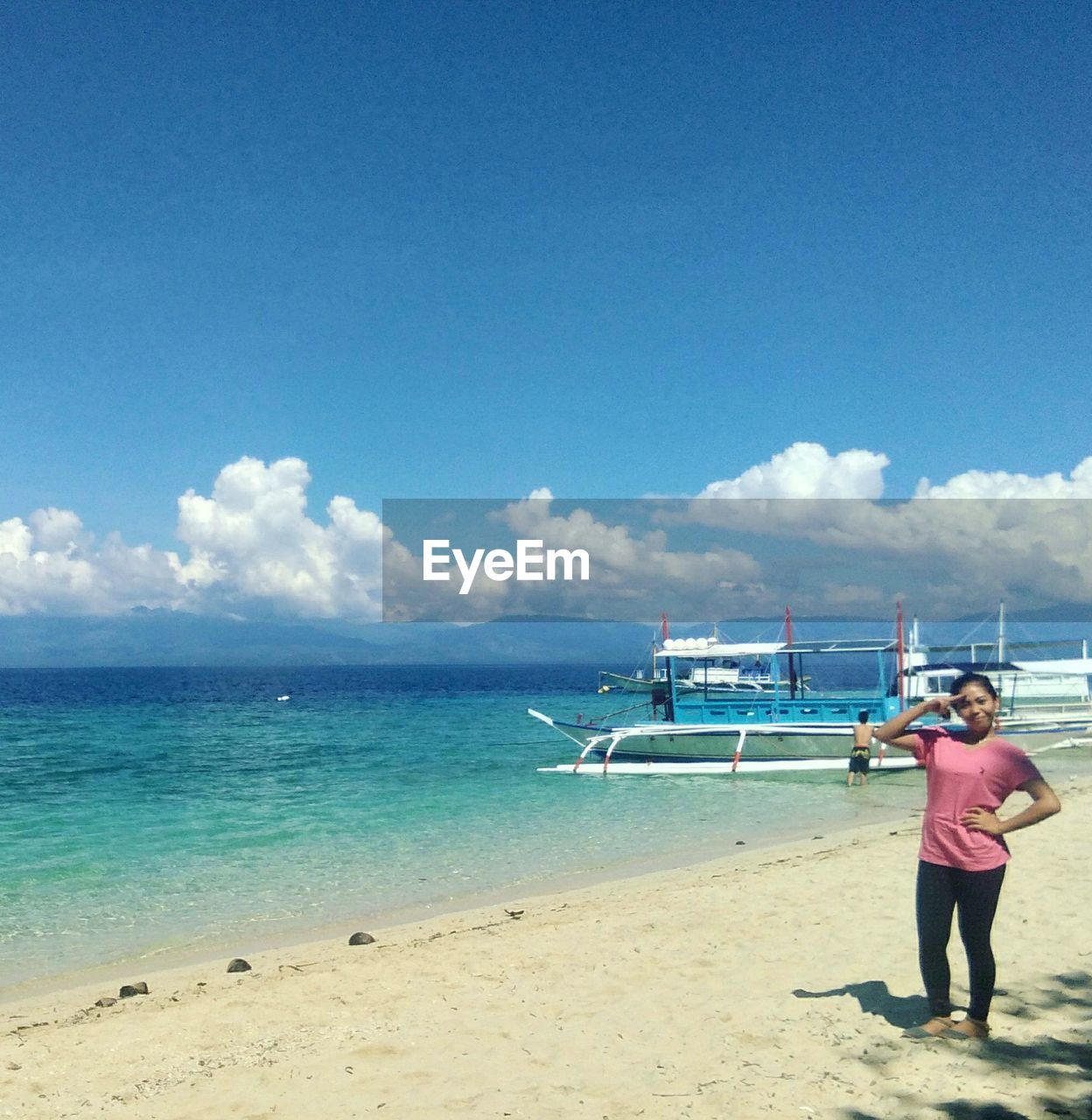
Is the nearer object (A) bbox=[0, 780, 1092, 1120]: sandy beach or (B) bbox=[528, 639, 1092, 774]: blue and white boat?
(A) bbox=[0, 780, 1092, 1120]: sandy beach

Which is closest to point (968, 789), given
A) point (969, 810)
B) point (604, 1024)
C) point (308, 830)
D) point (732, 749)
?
point (969, 810)

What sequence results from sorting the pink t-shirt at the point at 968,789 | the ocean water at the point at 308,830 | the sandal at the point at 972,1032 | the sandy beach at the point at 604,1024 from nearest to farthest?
the pink t-shirt at the point at 968,789, the sandy beach at the point at 604,1024, the sandal at the point at 972,1032, the ocean water at the point at 308,830

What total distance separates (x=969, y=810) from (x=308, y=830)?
1689cm

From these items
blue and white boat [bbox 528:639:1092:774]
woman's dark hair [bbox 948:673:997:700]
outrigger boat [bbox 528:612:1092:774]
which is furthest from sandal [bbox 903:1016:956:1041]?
blue and white boat [bbox 528:639:1092:774]

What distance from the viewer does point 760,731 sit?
29.8 meters

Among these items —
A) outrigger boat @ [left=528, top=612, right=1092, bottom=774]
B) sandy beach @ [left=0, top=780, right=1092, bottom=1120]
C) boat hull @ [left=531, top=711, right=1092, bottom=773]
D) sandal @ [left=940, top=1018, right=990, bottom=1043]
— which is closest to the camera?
sandy beach @ [left=0, top=780, right=1092, bottom=1120]

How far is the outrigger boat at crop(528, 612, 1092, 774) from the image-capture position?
95.8 ft

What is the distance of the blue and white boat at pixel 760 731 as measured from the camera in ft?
95.9

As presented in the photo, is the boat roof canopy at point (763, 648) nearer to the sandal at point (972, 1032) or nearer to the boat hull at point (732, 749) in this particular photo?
the boat hull at point (732, 749)

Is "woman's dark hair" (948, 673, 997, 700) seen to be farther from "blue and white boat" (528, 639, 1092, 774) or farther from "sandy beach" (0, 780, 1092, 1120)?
"blue and white boat" (528, 639, 1092, 774)

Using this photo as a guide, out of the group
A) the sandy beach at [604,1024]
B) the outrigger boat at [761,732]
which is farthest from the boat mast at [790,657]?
the sandy beach at [604,1024]

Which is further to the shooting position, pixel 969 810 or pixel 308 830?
pixel 308 830

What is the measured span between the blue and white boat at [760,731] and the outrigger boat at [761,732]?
0.10 ft

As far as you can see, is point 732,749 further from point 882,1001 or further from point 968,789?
point 968,789
